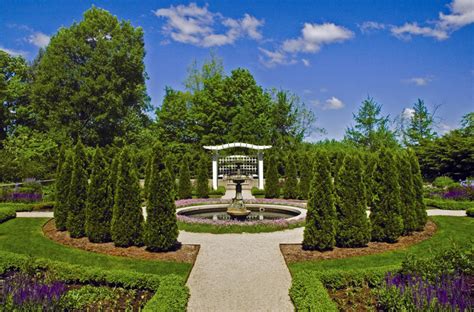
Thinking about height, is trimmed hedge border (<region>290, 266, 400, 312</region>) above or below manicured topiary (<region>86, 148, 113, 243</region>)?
below

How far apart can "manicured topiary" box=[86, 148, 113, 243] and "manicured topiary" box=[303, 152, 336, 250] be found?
5475 mm

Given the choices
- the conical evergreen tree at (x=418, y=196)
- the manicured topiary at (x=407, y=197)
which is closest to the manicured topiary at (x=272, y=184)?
the conical evergreen tree at (x=418, y=196)

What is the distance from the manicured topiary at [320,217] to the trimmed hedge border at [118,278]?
12.5 ft

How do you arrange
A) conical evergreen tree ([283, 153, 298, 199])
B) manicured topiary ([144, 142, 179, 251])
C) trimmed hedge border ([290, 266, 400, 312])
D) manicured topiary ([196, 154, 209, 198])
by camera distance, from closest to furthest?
1. trimmed hedge border ([290, 266, 400, 312])
2. manicured topiary ([144, 142, 179, 251])
3. conical evergreen tree ([283, 153, 298, 199])
4. manicured topiary ([196, 154, 209, 198])

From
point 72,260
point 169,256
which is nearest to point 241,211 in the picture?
point 169,256

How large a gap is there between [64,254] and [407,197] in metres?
9.84

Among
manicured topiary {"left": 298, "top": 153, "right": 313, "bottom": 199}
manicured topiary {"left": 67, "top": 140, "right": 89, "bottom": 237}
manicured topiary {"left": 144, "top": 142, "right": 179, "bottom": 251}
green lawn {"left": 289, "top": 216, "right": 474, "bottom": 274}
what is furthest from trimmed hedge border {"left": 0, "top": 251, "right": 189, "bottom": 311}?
manicured topiary {"left": 298, "top": 153, "right": 313, "bottom": 199}

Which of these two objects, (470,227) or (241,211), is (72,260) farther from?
(470,227)

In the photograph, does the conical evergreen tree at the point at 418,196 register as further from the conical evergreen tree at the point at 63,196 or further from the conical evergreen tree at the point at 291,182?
the conical evergreen tree at the point at 63,196

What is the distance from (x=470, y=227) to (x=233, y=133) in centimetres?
2567

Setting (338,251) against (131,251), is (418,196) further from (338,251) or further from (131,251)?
(131,251)

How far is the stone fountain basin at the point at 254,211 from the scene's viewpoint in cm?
1543

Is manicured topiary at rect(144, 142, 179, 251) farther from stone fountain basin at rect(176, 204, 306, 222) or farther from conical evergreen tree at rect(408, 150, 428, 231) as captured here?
conical evergreen tree at rect(408, 150, 428, 231)

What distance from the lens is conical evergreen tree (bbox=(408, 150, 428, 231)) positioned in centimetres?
1083
